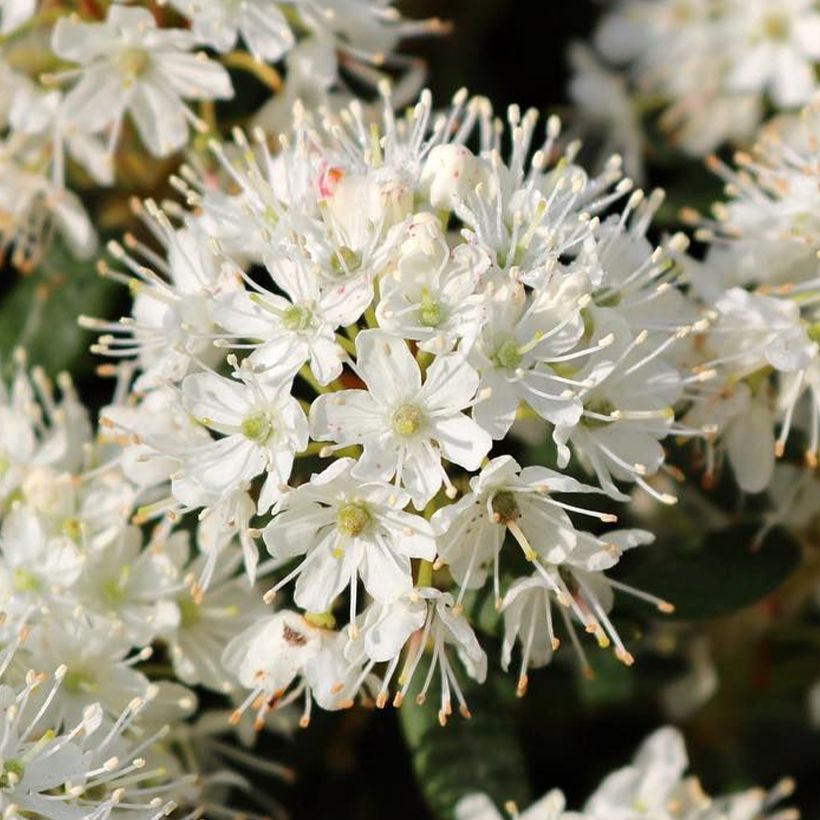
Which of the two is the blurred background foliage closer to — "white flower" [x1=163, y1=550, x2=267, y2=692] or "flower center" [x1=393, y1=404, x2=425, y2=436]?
"white flower" [x1=163, y1=550, x2=267, y2=692]

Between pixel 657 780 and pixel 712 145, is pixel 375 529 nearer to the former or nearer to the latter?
pixel 657 780

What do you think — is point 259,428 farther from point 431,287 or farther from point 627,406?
point 627,406

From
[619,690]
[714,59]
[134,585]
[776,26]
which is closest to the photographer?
[134,585]

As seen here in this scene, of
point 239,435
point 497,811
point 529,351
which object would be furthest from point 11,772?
point 529,351

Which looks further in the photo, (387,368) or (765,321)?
(765,321)

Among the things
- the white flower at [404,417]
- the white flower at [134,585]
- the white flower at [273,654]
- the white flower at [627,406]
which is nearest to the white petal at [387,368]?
the white flower at [404,417]

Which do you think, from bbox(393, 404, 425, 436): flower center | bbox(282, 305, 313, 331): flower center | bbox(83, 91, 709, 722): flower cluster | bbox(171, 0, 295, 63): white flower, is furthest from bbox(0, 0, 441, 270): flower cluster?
bbox(393, 404, 425, 436): flower center
